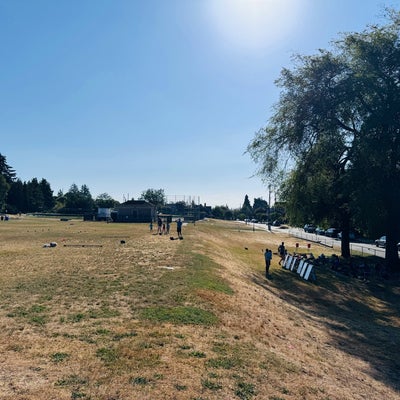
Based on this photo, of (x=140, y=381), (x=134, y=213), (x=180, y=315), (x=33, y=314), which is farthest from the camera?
(x=134, y=213)

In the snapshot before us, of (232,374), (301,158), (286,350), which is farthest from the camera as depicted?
(301,158)

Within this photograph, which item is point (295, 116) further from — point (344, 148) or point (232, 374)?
point (232, 374)

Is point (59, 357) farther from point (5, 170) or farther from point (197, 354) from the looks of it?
point (5, 170)

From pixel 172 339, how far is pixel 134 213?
222ft

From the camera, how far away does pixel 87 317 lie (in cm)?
1002

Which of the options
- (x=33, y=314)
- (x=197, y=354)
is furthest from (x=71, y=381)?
(x=33, y=314)

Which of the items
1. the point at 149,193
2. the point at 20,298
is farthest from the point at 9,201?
the point at 20,298

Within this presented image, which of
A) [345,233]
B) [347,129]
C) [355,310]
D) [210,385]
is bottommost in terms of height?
[355,310]

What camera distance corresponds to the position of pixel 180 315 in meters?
10.6

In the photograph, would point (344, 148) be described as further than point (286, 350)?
Yes

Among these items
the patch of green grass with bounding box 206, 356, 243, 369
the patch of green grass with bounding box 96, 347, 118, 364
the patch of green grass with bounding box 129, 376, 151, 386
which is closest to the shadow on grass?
the patch of green grass with bounding box 206, 356, 243, 369

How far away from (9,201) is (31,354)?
123m

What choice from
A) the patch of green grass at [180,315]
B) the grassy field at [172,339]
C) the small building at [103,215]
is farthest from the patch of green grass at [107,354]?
the small building at [103,215]

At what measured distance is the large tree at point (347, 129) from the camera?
25.4 metres
